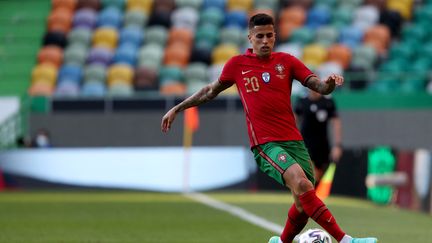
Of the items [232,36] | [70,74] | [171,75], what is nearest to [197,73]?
[171,75]

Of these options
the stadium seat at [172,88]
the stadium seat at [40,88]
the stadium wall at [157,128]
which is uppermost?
the stadium seat at [172,88]

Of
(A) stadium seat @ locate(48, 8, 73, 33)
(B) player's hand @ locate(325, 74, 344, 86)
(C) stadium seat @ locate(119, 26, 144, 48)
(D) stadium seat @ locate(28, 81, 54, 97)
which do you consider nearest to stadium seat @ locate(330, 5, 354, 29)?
(C) stadium seat @ locate(119, 26, 144, 48)

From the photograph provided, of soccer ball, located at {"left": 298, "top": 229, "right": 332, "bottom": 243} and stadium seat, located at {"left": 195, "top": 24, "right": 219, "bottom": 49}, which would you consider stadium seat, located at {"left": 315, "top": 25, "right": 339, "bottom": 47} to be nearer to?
stadium seat, located at {"left": 195, "top": 24, "right": 219, "bottom": 49}

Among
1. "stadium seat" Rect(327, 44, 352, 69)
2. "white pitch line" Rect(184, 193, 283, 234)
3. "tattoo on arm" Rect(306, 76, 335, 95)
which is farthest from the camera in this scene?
"stadium seat" Rect(327, 44, 352, 69)

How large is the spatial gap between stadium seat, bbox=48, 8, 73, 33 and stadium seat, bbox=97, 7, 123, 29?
902 millimetres

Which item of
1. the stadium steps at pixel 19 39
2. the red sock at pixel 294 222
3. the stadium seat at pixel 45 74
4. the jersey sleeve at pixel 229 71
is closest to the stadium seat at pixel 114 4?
the stadium steps at pixel 19 39

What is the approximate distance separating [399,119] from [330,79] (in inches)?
799

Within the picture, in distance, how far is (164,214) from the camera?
16.5 metres

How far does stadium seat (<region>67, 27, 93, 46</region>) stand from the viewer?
3378 centimetres

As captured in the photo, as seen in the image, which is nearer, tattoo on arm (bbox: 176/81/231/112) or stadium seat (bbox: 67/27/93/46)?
tattoo on arm (bbox: 176/81/231/112)

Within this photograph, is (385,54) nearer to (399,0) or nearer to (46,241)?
(399,0)

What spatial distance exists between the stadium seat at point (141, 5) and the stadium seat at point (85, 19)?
3.79 ft

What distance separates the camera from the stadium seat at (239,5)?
34.5 meters

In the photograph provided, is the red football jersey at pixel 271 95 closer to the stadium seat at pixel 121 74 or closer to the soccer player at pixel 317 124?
the soccer player at pixel 317 124
